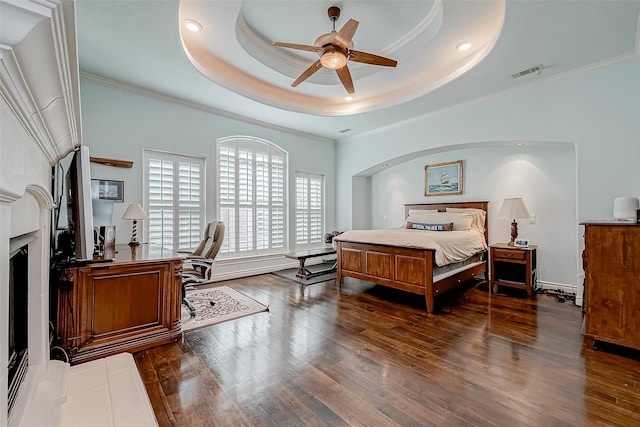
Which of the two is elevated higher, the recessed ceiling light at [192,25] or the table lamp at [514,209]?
the recessed ceiling light at [192,25]

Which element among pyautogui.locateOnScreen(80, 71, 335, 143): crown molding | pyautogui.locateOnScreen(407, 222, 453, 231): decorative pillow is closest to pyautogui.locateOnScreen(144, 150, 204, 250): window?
pyautogui.locateOnScreen(80, 71, 335, 143): crown molding

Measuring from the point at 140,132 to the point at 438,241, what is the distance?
4.53 m

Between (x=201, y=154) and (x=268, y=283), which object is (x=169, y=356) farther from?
(x=201, y=154)

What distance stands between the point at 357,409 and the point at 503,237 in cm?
420

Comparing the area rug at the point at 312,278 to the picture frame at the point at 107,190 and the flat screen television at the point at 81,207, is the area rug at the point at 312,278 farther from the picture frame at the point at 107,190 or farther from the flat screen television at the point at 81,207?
the flat screen television at the point at 81,207

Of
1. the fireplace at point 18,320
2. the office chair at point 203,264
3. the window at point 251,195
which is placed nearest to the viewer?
the fireplace at point 18,320

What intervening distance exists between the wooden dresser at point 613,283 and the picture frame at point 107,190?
5.52m

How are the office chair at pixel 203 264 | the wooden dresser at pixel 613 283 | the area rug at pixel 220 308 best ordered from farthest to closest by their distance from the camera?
1. the office chair at pixel 203 264
2. the area rug at pixel 220 308
3. the wooden dresser at pixel 613 283

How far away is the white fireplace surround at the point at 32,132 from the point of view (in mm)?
681

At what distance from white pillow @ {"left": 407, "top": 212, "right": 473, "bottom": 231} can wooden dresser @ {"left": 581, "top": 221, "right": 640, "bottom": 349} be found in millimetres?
2085

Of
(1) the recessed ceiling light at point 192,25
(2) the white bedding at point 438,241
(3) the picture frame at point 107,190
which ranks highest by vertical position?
(1) the recessed ceiling light at point 192,25

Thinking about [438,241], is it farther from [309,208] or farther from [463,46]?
[309,208]

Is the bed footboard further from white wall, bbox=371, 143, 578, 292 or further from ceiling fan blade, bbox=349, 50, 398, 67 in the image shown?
→ ceiling fan blade, bbox=349, 50, 398, 67

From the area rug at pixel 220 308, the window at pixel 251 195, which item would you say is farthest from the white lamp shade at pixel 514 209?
the window at pixel 251 195
